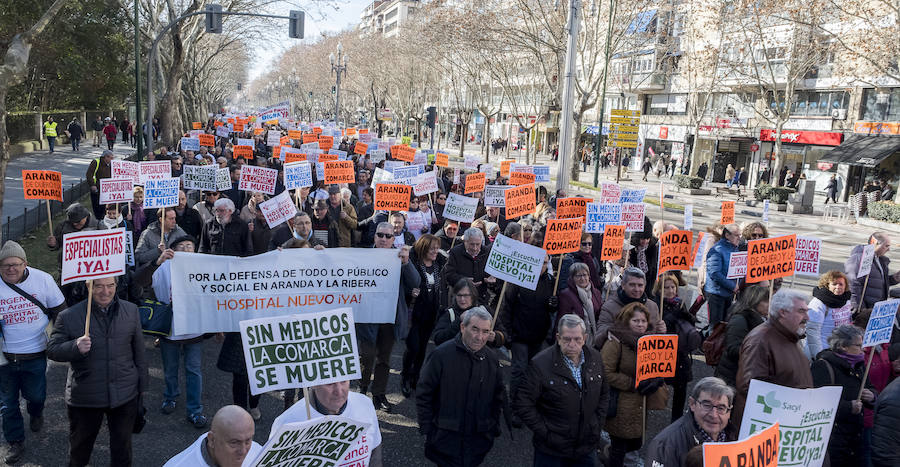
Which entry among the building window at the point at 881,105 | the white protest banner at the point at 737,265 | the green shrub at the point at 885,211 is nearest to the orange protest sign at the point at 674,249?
the white protest banner at the point at 737,265

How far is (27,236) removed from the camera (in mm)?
12734

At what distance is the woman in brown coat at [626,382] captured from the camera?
5102 mm

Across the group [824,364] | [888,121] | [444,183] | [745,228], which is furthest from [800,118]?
[824,364]

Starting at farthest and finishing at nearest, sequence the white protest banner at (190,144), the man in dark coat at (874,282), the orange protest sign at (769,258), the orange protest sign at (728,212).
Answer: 1. the white protest banner at (190,144)
2. the orange protest sign at (728,212)
3. the man in dark coat at (874,282)
4. the orange protest sign at (769,258)


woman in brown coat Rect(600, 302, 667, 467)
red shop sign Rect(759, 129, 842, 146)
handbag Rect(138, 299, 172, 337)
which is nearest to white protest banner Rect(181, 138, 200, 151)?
handbag Rect(138, 299, 172, 337)

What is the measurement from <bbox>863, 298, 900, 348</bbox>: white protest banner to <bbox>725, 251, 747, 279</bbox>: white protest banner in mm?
1981

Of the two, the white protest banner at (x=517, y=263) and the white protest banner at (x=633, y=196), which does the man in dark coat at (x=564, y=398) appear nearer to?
the white protest banner at (x=517, y=263)

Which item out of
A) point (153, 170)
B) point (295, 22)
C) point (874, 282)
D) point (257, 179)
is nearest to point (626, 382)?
point (874, 282)

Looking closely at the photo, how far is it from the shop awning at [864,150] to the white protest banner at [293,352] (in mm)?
34403

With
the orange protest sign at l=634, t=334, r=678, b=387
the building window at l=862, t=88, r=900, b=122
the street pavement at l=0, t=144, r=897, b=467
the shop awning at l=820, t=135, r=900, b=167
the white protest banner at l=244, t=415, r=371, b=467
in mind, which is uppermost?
the building window at l=862, t=88, r=900, b=122

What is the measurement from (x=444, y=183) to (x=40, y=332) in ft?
38.3

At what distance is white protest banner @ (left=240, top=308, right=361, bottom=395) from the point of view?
3762 millimetres

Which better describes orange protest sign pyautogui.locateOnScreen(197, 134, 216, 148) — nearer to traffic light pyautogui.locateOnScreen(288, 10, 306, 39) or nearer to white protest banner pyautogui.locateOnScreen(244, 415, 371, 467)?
traffic light pyautogui.locateOnScreen(288, 10, 306, 39)

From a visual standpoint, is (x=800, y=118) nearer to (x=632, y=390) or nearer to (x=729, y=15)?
(x=729, y=15)
